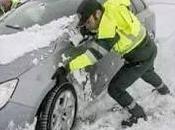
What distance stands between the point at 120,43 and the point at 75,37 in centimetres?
48

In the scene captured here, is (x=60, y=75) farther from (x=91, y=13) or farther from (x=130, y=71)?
(x=130, y=71)

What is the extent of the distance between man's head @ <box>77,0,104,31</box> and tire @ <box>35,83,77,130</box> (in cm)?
68

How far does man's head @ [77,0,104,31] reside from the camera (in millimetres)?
5141

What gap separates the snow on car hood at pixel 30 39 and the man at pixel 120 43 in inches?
11.3

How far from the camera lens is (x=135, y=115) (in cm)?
568

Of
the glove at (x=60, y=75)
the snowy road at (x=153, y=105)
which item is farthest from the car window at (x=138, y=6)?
the glove at (x=60, y=75)

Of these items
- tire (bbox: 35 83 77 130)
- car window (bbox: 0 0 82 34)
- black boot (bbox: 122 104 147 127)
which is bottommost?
black boot (bbox: 122 104 147 127)

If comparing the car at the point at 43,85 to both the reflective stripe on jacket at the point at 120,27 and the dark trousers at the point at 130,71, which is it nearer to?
the dark trousers at the point at 130,71

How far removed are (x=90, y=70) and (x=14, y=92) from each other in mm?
1188

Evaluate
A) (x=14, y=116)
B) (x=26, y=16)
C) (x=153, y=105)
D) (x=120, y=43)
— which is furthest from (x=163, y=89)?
(x=14, y=116)

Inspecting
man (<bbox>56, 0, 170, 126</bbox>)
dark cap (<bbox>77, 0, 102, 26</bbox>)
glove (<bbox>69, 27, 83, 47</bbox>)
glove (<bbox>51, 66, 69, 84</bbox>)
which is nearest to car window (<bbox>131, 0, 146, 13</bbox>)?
man (<bbox>56, 0, 170, 126</bbox>)

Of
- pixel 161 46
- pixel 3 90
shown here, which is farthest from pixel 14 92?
pixel 161 46

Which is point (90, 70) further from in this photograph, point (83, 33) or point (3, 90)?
point (3, 90)

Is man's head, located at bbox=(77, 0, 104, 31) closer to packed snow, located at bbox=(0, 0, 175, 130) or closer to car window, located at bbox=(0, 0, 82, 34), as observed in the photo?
packed snow, located at bbox=(0, 0, 175, 130)
